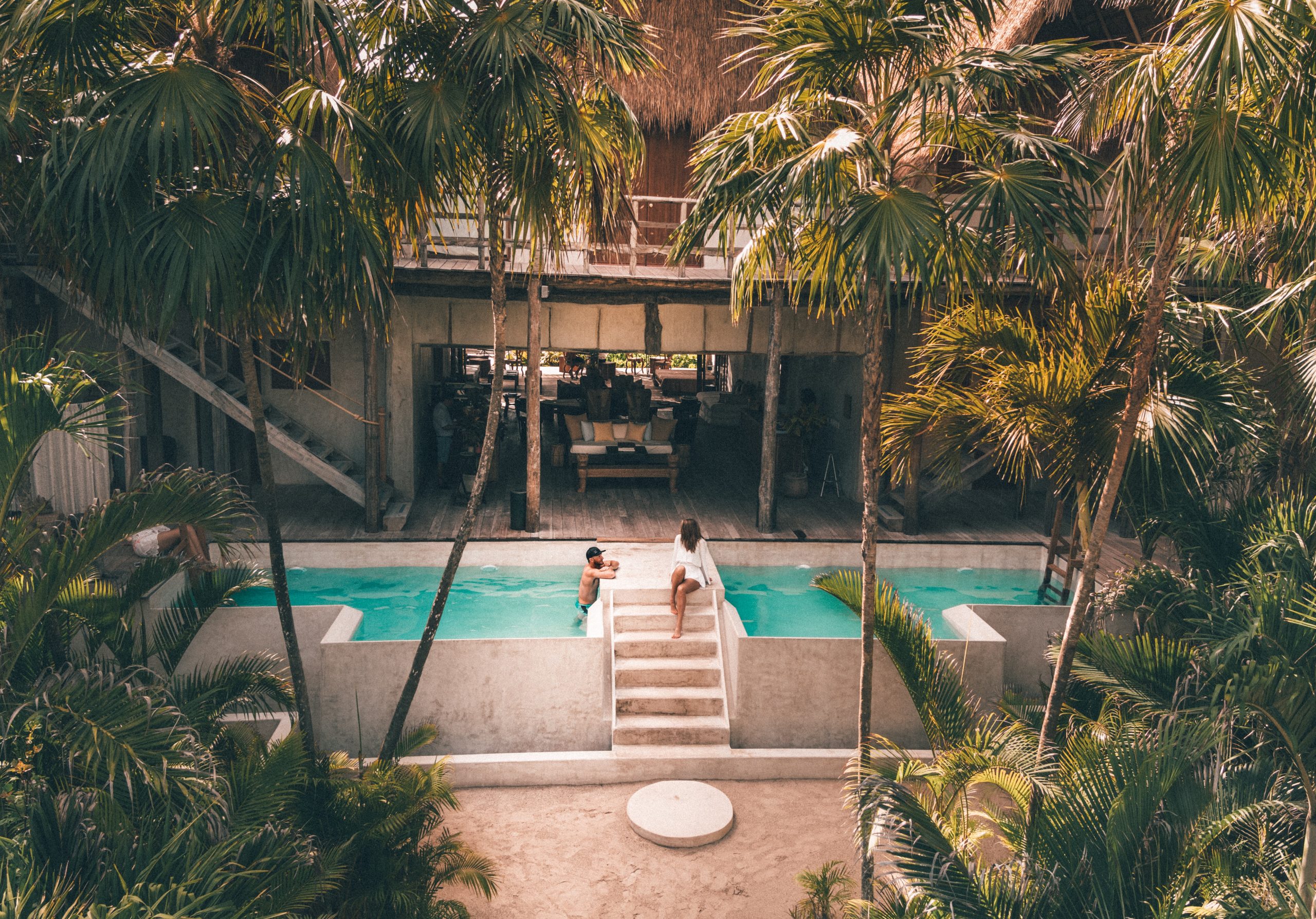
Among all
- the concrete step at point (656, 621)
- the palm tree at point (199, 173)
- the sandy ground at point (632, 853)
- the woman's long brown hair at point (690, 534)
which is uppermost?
the palm tree at point (199, 173)

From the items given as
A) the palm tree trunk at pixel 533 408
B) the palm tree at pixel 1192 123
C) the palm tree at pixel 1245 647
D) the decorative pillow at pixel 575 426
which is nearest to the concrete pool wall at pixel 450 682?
the palm tree trunk at pixel 533 408

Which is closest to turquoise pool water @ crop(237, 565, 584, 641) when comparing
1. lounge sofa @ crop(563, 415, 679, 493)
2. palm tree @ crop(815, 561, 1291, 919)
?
lounge sofa @ crop(563, 415, 679, 493)

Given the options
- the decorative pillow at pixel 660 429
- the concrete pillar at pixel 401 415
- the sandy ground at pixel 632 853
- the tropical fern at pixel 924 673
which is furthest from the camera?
the decorative pillow at pixel 660 429

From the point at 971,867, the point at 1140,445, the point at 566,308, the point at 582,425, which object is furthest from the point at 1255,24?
the point at 582,425

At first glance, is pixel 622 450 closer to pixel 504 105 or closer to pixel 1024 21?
pixel 1024 21

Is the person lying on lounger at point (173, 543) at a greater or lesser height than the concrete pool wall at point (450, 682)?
greater

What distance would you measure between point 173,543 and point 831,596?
693 centimetres

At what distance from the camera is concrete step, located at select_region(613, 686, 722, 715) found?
717cm

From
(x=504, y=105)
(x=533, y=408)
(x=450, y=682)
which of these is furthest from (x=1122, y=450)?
(x=533, y=408)

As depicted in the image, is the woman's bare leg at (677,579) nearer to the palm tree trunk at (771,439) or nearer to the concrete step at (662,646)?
the concrete step at (662,646)

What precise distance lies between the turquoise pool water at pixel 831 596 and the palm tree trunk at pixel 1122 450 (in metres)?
5.59

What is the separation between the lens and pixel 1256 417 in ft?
16.8

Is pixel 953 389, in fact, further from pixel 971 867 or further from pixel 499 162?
pixel 499 162

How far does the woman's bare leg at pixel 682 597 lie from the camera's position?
7.71 metres
